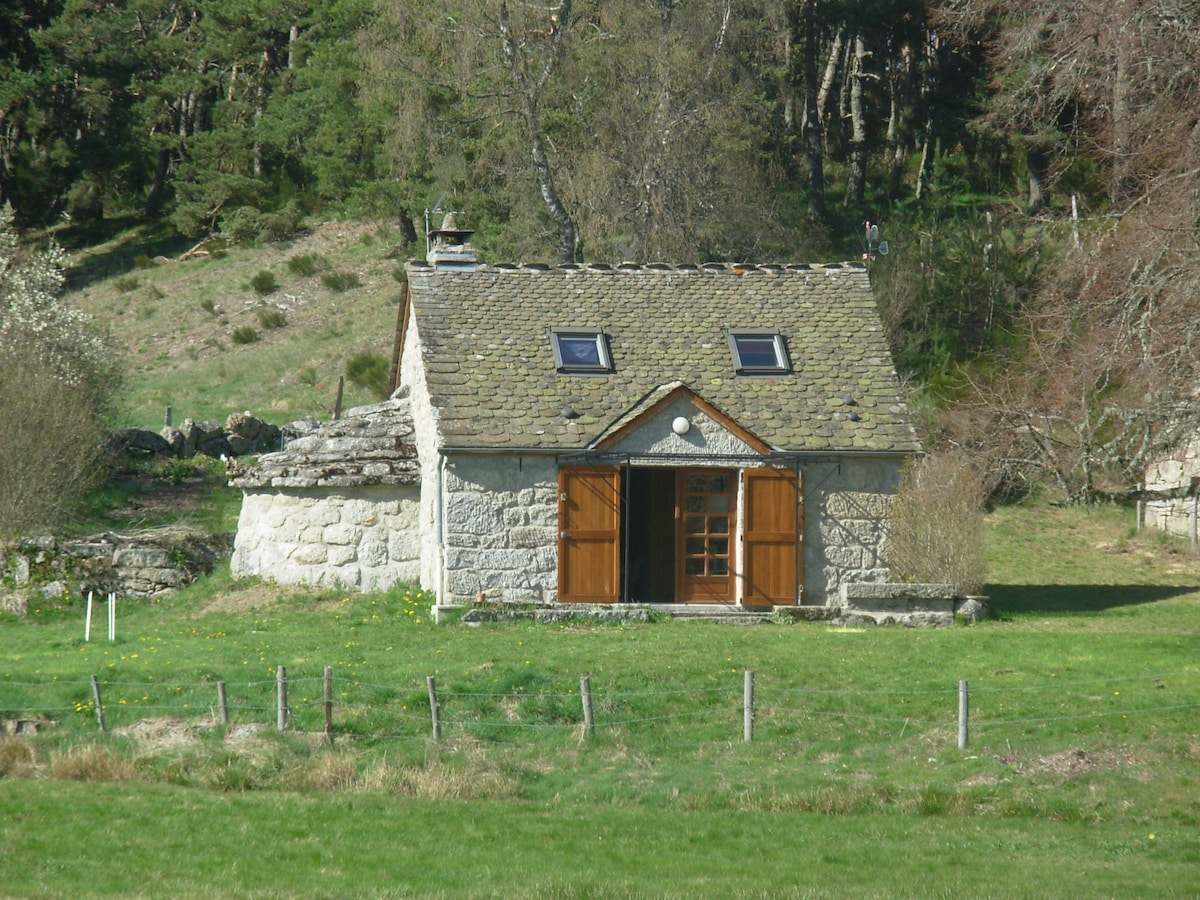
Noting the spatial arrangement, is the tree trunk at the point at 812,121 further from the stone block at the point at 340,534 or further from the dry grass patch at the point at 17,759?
the dry grass patch at the point at 17,759

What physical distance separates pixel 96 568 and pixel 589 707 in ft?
37.4

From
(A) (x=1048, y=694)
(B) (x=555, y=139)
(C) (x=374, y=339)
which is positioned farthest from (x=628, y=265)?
(C) (x=374, y=339)

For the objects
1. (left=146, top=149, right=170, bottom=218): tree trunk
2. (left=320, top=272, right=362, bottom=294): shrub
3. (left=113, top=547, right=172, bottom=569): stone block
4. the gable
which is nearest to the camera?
the gable

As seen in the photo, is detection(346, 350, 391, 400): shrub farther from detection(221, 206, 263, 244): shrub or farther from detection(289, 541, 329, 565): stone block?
detection(221, 206, 263, 244): shrub

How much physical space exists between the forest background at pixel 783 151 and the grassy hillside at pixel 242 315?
7.29 ft

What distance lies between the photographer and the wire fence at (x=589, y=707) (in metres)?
15.8

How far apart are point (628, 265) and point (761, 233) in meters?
13.7

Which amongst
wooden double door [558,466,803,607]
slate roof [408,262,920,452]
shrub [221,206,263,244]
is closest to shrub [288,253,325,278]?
shrub [221,206,263,244]

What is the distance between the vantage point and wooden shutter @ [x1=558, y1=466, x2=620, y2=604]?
21.9 meters

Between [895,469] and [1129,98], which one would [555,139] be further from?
[895,469]

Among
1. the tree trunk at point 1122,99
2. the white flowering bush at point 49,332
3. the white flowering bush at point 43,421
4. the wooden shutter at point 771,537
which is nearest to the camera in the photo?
the wooden shutter at point 771,537

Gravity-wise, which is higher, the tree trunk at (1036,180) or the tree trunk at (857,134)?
the tree trunk at (857,134)

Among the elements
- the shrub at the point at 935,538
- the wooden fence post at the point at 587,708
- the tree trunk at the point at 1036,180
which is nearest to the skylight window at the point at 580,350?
the shrub at the point at 935,538

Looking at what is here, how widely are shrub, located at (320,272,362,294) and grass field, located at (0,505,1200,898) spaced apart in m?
31.9
